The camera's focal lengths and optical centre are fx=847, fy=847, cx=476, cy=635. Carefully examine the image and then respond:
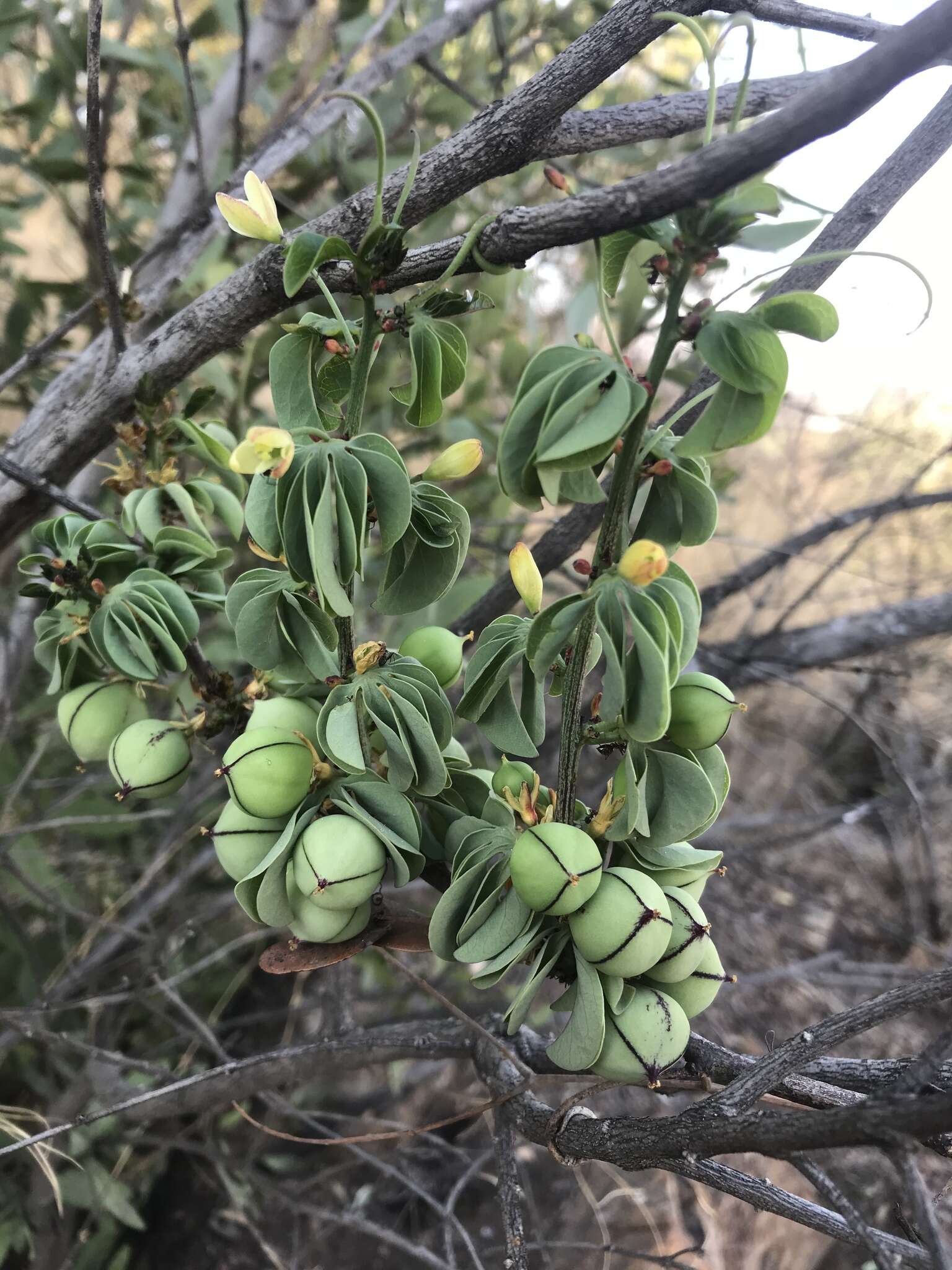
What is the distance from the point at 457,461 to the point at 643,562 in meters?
0.19

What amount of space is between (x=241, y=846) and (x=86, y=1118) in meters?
0.37

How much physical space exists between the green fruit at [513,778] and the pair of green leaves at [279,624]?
136 millimetres

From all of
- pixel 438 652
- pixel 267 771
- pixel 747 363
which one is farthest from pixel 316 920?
pixel 747 363

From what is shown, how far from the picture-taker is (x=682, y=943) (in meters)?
0.52

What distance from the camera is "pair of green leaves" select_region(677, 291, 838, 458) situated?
41cm

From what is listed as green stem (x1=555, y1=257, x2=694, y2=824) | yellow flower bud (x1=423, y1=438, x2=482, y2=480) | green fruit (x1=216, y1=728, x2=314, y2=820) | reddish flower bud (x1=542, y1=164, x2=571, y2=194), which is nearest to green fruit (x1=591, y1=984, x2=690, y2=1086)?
green stem (x1=555, y1=257, x2=694, y2=824)

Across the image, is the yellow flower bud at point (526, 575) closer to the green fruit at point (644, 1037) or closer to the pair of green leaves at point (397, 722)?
the pair of green leaves at point (397, 722)

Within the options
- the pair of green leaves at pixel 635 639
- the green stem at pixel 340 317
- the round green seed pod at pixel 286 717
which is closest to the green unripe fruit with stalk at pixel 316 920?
the round green seed pod at pixel 286 717

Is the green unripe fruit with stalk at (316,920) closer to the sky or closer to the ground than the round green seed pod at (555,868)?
closer to the sky

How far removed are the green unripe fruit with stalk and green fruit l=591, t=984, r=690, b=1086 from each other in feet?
0.58

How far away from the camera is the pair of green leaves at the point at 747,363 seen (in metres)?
0.41

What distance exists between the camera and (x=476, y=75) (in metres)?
1.90

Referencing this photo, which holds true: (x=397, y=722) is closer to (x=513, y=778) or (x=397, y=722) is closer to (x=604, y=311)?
(x=513, y=778)

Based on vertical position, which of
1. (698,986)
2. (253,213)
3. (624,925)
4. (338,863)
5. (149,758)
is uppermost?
(253,213)
